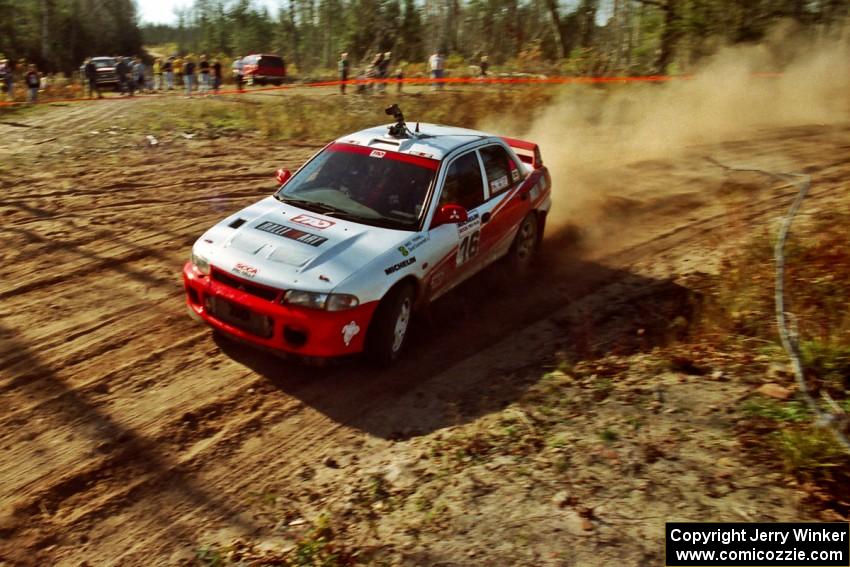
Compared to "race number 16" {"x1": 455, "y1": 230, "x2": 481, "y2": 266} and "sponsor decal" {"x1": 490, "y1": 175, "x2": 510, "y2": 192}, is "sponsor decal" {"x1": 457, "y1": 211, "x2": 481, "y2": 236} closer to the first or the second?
"race number 16" {"x1": 455, "y1": 230, "x2": 481, "y2": 266}

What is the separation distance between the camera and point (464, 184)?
6.94m

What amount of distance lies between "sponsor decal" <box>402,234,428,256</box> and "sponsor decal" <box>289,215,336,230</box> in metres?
0.70

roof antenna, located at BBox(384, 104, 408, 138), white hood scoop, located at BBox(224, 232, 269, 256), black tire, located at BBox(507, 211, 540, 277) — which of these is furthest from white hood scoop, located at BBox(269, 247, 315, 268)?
black tire, located at BBox(507, 211, 540, 277)

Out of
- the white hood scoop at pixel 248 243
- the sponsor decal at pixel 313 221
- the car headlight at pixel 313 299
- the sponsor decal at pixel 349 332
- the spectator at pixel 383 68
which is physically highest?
the spectator at pixel 383 68

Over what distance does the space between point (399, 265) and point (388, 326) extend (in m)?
0.51

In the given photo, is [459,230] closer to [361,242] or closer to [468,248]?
[468,248]

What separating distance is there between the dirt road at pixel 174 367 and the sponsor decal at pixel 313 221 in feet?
3.99

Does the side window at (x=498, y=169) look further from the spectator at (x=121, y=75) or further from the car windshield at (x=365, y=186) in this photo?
the spectator at (x=121, y=75)

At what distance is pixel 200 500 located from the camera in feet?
14.3

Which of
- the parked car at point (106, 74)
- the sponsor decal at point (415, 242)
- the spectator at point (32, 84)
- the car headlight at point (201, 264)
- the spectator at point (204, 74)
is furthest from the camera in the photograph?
the parked car at point (106, 74)

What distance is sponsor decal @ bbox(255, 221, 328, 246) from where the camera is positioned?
5805mm

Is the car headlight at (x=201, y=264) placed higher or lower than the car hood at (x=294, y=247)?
lower

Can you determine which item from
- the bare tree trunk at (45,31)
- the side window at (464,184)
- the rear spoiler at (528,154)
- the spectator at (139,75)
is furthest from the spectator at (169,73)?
the side window at (464,184)

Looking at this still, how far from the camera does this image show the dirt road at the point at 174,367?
429cm
